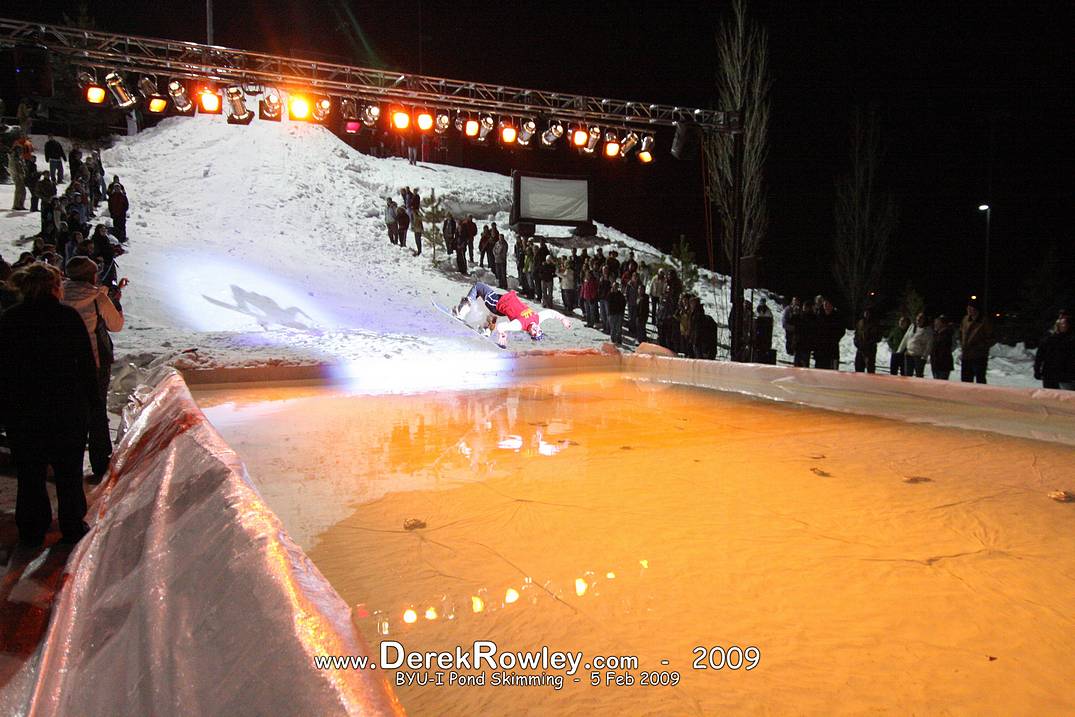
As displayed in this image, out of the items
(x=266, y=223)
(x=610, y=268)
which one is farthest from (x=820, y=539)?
(x=266, y=223)

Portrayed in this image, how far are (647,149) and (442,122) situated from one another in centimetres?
383

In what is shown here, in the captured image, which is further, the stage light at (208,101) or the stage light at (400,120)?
the stage light at (400,120)

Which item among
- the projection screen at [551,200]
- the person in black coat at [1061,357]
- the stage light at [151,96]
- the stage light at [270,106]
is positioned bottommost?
the person in black coat at [1061,357]

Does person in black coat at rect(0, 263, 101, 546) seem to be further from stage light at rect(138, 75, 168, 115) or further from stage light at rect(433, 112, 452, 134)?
stage light at rect(433, 112, 452, 134)

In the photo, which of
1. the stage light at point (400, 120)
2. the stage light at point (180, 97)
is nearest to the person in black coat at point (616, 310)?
the stage light at point (400, 120)

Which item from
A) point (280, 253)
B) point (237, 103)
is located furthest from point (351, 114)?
point (280, 253)

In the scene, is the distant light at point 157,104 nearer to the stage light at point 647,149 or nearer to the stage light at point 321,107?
the stage light at point 321,107

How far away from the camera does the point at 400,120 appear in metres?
11.2

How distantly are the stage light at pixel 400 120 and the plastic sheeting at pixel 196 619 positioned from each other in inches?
368

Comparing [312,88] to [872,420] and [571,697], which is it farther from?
[571,697]

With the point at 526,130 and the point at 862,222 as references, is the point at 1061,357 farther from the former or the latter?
the point at 862,222

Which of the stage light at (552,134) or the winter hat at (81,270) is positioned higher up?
the stage light at (552,134)

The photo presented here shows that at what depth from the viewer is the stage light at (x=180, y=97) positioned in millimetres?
10156

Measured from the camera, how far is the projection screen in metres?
25.2
